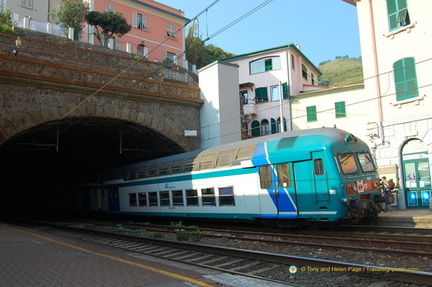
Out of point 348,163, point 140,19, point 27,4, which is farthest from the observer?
point 140,19

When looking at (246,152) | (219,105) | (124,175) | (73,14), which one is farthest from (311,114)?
(73,14)

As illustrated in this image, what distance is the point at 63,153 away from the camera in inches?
1057

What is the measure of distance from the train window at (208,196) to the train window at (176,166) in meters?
1.90

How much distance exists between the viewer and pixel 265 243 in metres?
9.84

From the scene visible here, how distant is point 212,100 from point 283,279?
52.6ft

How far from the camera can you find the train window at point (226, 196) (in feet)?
42.2

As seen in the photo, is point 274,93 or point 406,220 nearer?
point 406,220

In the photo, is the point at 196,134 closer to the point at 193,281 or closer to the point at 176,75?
the point at 176,75

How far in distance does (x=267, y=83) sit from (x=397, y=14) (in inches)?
713

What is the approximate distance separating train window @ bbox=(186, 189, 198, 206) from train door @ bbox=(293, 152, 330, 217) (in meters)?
4.99

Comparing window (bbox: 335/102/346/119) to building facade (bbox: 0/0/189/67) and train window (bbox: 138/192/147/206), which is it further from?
train window (bbox: 138/192/147/206)

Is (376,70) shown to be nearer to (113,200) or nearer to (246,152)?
(246,152)

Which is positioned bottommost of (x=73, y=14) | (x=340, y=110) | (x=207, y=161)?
(x=207, y=161)

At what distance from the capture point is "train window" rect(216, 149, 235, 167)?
13.2m
